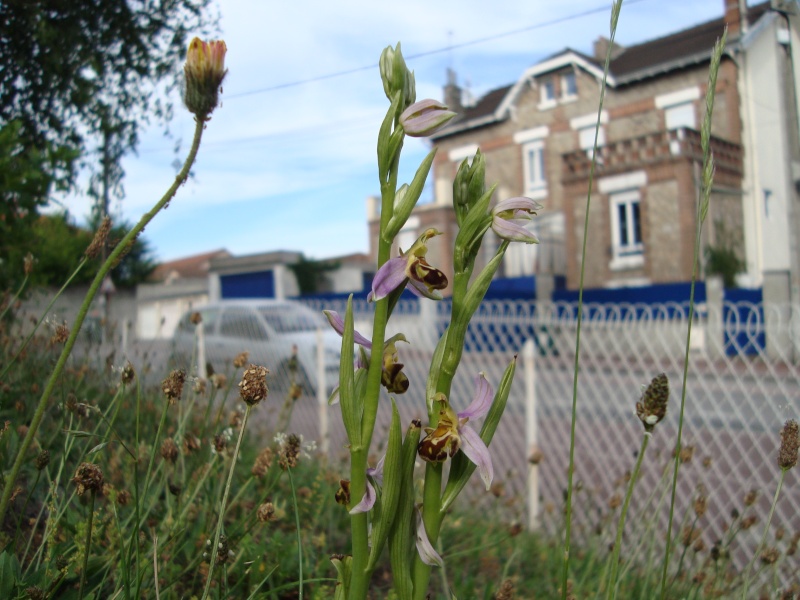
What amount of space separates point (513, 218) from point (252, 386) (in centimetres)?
51

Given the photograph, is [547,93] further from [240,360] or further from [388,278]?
[388,278]

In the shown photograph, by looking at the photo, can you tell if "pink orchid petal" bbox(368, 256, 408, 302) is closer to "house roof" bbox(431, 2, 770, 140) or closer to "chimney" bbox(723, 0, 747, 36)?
"house roof" bbox(431, 2, 770, 140)

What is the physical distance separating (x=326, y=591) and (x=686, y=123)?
69.1 feet

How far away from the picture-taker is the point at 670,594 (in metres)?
2.49

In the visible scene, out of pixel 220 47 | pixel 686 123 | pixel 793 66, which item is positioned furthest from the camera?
pixel 686 123

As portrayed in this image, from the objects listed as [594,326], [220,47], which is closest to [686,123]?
[594,326]

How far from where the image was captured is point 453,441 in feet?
3.70

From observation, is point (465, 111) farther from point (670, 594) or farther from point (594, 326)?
point (670, 594)

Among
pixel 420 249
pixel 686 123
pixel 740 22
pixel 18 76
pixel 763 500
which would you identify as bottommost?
pixel 763 500

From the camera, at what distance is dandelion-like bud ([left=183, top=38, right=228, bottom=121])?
3.59 feet

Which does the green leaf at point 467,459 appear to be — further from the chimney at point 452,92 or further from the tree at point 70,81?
the chimney at point 452,92

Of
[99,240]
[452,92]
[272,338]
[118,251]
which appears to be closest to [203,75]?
[118,251]

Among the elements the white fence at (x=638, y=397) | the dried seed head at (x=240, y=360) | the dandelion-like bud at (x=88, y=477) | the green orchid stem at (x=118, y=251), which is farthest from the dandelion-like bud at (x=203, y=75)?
the white fence at (x=638, y=397)

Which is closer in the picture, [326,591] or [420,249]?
[420,249]
